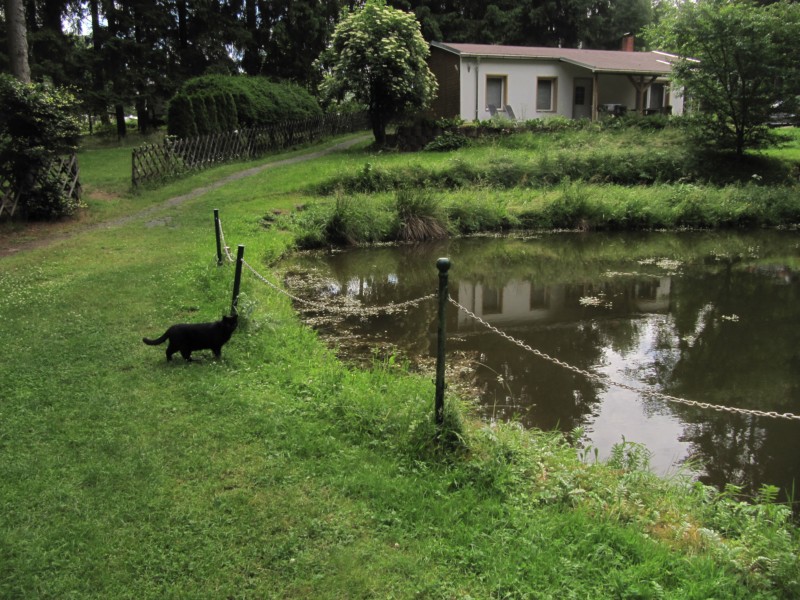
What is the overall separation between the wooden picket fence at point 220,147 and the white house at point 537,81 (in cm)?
651

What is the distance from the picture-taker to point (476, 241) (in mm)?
17578

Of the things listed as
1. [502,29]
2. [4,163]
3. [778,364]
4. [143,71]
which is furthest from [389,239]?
[502,29]

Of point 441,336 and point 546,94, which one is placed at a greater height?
point 546,94

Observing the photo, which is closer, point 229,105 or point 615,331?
point 615,331

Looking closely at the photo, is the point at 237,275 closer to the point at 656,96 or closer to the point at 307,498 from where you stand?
the point at 307,498

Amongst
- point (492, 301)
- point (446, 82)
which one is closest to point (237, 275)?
point (492, 301)

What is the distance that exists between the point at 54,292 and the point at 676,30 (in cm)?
2328

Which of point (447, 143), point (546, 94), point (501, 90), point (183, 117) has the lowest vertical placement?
point (447, 143)

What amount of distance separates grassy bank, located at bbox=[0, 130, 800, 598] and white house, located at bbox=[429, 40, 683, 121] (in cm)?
2606

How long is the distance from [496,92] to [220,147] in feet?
46.7

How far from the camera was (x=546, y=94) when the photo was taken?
32.4 meters

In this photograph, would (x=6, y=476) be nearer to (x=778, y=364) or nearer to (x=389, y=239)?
(x=778, y=364)

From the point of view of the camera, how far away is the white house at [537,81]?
30562 millimetres

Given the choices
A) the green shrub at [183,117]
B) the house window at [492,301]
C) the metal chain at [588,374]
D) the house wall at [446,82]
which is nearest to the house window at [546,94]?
the house wall at [446,82]
